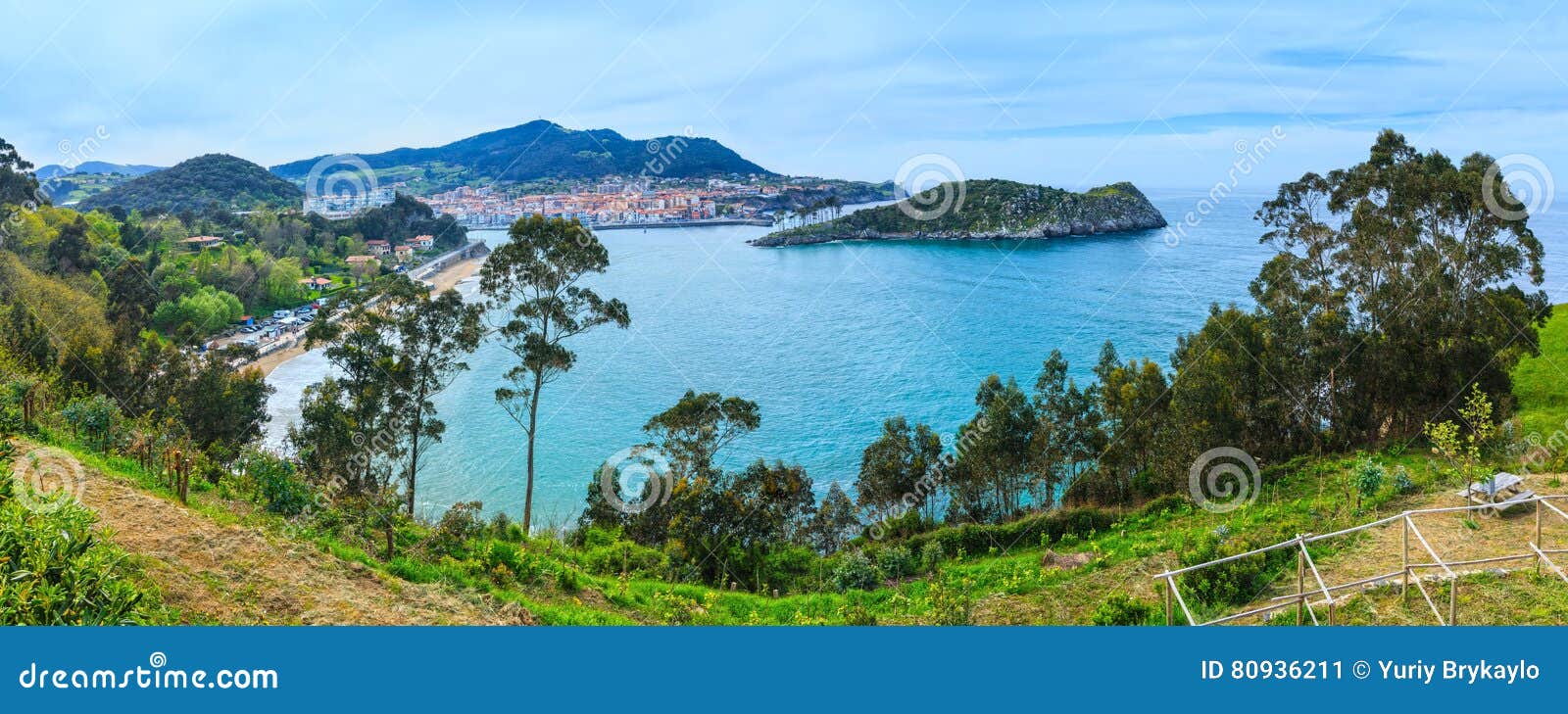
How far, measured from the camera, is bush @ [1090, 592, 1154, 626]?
319 inches

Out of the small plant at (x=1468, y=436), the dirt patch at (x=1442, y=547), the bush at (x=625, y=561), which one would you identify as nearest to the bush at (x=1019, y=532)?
the bush at (x=625, y=561)

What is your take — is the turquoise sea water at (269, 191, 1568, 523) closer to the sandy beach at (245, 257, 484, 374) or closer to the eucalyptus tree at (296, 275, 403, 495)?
the sandy beach at (245, 257, 484, 374)

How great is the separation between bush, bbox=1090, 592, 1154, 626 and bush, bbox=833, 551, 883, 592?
4261 mm

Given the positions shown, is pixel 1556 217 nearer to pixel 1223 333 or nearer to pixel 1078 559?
pixel 1223 333

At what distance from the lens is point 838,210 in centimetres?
9700

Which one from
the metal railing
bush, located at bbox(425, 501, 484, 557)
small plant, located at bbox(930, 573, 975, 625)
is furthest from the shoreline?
the metal railing

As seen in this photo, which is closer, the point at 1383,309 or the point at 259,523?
the point at 259,523

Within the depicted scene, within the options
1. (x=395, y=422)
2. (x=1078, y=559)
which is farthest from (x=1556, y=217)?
(x=395, y=422)

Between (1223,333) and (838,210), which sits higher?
(838,210)

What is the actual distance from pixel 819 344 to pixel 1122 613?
99.3 feet

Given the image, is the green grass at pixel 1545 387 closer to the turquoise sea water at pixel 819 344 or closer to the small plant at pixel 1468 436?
the small plant at pixel 1468 436

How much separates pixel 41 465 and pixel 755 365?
84.6 feet

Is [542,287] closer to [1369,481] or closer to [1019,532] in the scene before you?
[1019,532]

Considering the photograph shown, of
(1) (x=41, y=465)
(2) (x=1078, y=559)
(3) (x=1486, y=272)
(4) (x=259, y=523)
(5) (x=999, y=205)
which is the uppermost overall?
(5) (x=999, y=205)
